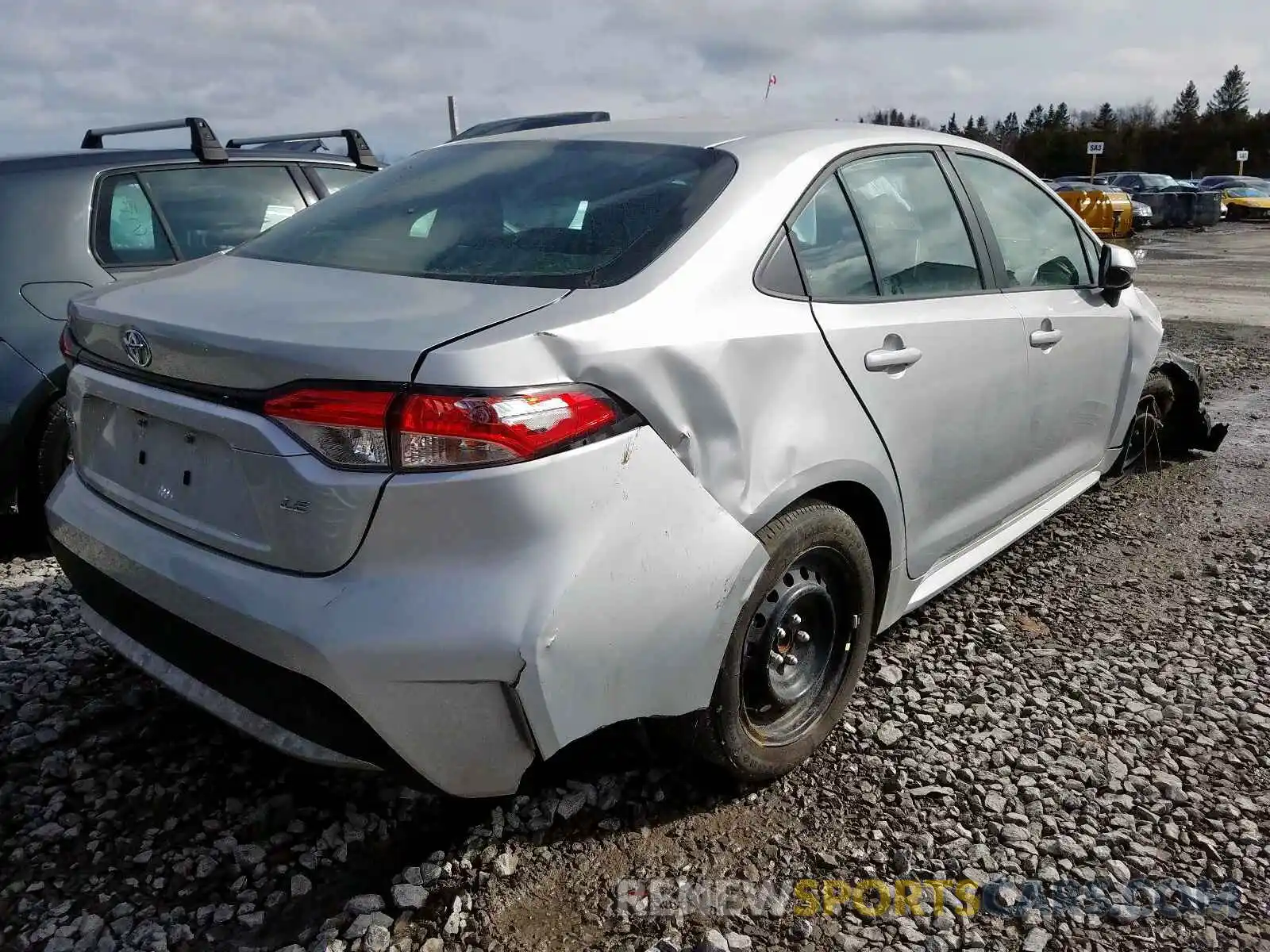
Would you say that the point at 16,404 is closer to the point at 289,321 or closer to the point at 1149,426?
the point at 289,321

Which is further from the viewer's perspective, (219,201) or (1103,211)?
(1103,211)

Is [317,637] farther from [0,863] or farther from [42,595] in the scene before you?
[42,595]

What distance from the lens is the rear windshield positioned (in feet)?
7.19

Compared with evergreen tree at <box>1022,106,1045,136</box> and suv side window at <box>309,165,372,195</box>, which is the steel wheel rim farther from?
evergreen tree at <box>1022,106,1045,136</box>

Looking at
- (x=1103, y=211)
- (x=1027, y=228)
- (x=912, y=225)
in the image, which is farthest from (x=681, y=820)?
(x=1103, y=211)

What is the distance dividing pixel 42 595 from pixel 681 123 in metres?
2.79

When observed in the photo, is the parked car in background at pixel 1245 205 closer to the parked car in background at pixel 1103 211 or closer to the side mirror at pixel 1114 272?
the parked car in background at pixel 1103 211

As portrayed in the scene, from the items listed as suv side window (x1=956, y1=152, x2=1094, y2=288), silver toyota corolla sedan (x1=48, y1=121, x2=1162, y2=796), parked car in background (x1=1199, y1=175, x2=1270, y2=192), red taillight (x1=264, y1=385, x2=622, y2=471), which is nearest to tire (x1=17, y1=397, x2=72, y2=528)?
silver toyota corolla sedan (x1=48, y1=121, x2=1162, y2=796)

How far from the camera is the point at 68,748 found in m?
2.69

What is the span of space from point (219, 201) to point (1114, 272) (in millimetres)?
3890

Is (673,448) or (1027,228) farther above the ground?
(1027,228)

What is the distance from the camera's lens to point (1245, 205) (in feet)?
114

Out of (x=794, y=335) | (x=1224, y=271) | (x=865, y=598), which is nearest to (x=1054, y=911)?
(x=865, y=598)

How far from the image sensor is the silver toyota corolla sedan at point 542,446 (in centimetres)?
178
